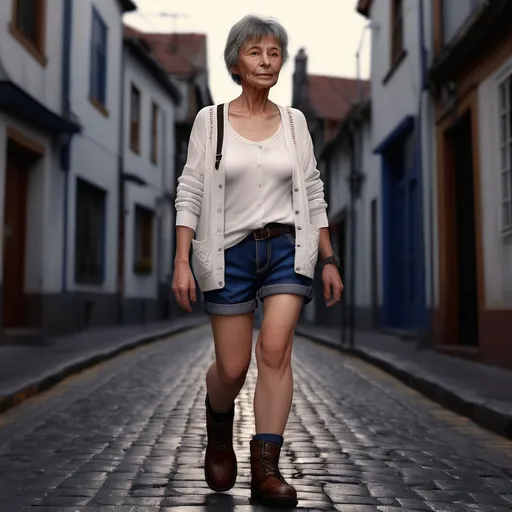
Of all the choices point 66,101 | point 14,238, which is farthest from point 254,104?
point 66,101

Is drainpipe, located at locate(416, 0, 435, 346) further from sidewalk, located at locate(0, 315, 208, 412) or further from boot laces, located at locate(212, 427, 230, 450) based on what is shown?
boot laces, located at locate(212, 427, 230, 450)

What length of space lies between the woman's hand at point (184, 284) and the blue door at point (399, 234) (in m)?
11.0

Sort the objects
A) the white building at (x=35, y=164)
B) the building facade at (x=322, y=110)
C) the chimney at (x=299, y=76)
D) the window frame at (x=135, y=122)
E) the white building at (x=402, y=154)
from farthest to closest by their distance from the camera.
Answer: the chimney at (x=299, y=76) → the building facade at (x=322, y=110) → the window frame at (x=135, y=122) → the white building at (x=402, y=154) → the white building at (x=35, y=164)

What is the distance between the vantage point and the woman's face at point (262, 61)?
3361 mm

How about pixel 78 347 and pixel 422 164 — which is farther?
pixel 422 164

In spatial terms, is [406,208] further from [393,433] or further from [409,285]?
[393,433]

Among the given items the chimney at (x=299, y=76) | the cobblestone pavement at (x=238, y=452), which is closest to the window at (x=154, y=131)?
the chimney at (x=299, y=76)

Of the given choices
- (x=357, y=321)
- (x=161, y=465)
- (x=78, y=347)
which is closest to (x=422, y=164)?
(x=78, y=347)

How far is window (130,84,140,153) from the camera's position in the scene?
2155 cm

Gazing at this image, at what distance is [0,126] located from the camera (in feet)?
37.2

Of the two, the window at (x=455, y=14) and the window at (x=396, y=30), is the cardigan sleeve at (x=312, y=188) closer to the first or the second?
the window at (x=455, y=14)

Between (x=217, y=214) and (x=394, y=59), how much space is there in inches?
486

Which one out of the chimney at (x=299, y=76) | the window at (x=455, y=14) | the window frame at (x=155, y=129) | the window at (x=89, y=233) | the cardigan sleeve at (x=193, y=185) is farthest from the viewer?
the chimney at (x=299, y=76)

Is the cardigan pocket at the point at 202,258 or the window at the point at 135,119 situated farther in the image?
the window at the point at 135,119
